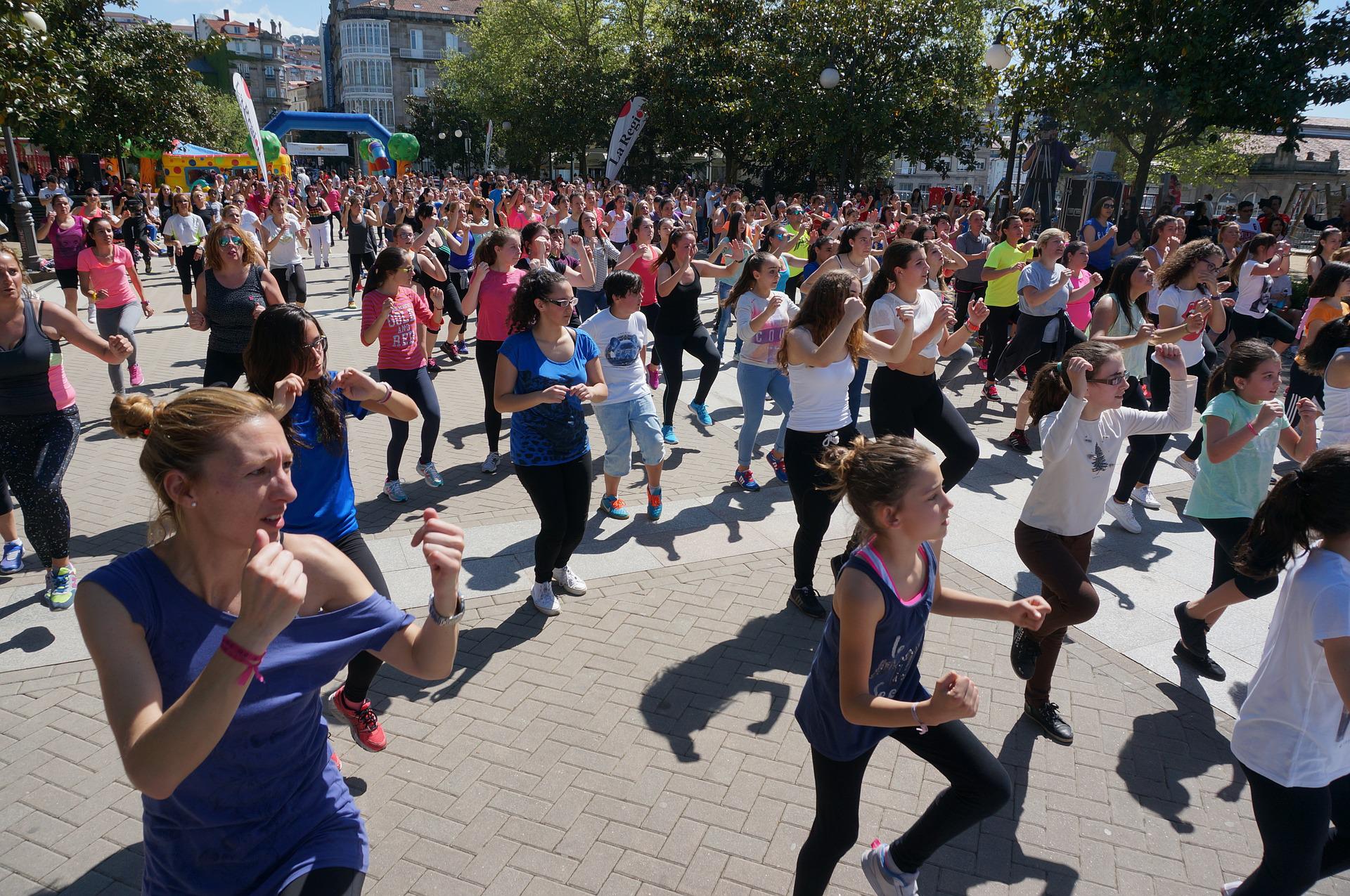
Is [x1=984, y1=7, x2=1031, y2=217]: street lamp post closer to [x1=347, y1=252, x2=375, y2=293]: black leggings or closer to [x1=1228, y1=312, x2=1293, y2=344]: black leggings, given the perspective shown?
[x1=1228, y1=312, x2=1293, y2=344]: black leggings

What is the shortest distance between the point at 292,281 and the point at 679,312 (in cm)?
651

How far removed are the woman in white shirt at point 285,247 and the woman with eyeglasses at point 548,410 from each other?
7571 millimetres

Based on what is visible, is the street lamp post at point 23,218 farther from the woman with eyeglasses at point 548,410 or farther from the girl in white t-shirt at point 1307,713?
the girl in white t-shirt at point 1307,713

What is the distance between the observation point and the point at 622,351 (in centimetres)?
611

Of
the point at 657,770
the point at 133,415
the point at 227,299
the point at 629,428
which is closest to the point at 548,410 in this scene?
the point at 629,428

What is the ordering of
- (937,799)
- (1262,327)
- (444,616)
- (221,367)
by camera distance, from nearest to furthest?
(444,616)
(937,799)
(221,367)
(1262,327)

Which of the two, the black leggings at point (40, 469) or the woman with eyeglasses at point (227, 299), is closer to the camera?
the black leggings at point (40, 469)

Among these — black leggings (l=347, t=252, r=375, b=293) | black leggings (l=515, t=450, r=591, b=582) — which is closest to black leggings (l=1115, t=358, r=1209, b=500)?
black leggings (l=515, t=450, r=591, b=582)

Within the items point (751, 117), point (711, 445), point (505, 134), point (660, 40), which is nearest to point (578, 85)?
point (660, 40)

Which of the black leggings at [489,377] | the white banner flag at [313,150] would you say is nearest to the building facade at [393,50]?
the white banner flag at [313,150]

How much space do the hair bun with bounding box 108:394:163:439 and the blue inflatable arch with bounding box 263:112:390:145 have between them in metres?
50.3

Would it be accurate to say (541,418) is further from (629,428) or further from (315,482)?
(629,428)

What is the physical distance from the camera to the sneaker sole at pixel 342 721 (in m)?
3.69

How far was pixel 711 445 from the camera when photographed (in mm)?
8383
